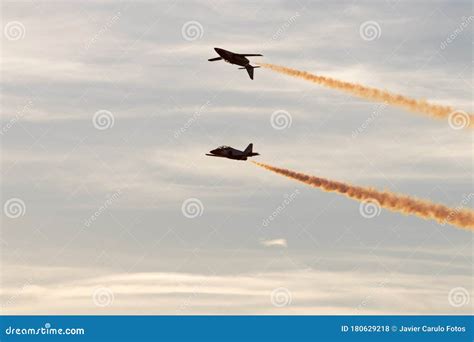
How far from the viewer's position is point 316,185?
71.9m

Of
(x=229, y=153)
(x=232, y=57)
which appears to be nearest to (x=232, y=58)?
(x=232, y=57)

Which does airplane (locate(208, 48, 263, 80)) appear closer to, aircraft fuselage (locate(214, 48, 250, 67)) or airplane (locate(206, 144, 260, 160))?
aircraft fuselage (locate(214, 48, 250, 67))

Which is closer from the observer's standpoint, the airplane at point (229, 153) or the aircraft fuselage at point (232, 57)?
the aircraft fuselage at point (232, 57)

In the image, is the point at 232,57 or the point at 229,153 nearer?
the point at 232,57

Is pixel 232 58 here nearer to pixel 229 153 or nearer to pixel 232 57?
pixel 232 57

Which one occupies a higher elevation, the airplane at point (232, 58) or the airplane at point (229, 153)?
the airplane at point (232, 58)

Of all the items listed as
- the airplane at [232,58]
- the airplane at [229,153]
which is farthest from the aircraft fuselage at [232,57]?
the airplane at [229,153]

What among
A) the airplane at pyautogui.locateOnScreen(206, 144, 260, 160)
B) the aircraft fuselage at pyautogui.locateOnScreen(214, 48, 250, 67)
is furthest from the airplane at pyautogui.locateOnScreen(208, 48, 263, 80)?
the airplane at pyautogui.locateOnScreen(206, 144, 260, 160)

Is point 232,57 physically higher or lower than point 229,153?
higher

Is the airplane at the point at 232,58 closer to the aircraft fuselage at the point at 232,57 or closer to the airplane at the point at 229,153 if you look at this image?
the aircraft fuselage at the point at 232,57

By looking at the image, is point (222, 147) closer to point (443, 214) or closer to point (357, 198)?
point (357, 198)

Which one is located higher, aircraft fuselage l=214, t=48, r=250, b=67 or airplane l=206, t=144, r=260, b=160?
aircraft fuselage l=214, t=48, r=250, b=67

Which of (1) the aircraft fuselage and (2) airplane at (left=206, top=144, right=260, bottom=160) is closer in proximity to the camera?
(1) the aircraft fuselage
